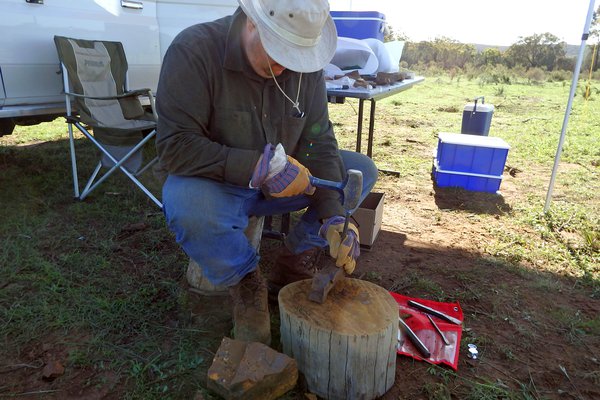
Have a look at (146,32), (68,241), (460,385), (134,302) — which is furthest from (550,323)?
(146,32)

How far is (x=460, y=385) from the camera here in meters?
1.81

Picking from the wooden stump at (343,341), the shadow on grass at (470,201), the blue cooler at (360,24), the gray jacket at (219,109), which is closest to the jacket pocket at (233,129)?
A: the gray jacket at (219,109)

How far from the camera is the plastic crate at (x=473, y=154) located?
391 cm

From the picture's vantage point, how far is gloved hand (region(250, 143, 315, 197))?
1760mm

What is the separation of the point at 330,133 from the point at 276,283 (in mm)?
831

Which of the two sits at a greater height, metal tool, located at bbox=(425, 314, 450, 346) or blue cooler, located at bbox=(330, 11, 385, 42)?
blue cooler, located at bbox=(330, 11, 385, 42)

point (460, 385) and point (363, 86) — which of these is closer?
point (460, 385)

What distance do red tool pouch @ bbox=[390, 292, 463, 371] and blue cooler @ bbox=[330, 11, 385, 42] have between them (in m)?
2.76

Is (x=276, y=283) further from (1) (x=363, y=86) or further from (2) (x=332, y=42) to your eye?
(1) (x=363, y=86)

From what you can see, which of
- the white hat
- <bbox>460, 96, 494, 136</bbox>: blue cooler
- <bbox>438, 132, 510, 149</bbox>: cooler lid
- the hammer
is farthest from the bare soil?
<bbox>460, 96, 494, 136</bbox>: blue cooler

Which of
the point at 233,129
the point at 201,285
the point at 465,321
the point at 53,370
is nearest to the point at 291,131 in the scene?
the point at 233,129

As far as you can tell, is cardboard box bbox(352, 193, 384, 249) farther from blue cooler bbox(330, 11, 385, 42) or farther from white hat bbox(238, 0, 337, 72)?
blue cooler bbox(330, 11, 385, 42)

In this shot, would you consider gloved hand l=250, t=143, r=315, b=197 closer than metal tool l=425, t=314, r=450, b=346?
Yes

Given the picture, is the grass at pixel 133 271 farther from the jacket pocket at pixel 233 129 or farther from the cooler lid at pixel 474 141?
the jacket pocket at pixel 233 129
